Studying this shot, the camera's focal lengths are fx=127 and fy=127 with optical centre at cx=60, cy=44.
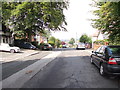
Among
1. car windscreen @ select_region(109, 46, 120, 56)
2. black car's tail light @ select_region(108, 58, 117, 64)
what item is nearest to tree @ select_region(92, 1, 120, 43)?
car windscreen @ select_region(109, 46, 120, 56)

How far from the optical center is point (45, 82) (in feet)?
17.0

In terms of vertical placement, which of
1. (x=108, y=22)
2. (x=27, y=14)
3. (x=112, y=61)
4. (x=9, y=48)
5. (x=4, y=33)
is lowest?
(x=112, y=61)

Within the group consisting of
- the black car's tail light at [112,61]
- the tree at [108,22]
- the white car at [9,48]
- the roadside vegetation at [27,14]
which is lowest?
the black car's tail light at [112,61]

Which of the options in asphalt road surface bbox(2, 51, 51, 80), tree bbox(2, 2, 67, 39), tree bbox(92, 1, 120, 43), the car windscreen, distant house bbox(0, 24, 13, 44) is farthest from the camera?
distant house bbox(0, 24, 13, 44)

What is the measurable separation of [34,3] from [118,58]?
19395mm

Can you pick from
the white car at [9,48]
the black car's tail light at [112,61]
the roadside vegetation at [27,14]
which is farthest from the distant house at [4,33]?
the black car's tail light at [112,61]

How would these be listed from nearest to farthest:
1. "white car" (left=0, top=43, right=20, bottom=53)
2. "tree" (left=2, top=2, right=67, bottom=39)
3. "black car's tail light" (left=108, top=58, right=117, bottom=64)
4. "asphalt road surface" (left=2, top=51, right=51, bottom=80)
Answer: "black car's tail light" (left=108, top=58, right=117, bottom=64), "asphalt road surface" (left=2, top=51, right=51, bottom=80), "white car" (left=0, top=43, right=20, bottom=53), "tree" (left=2, top=2, right=67, bottom=39)

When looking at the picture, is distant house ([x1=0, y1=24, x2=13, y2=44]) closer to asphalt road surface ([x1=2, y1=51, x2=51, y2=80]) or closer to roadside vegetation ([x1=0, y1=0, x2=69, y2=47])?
roadside vegetation ([x1=0, y1=0, x2=69, y2=47])

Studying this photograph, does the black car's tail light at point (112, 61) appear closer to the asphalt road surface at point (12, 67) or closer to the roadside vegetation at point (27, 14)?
the asphalt road surface at point (12, 67)

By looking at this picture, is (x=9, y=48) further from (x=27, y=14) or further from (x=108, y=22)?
(x=108, y=22)

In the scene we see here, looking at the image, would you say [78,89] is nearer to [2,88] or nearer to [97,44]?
[2,88]

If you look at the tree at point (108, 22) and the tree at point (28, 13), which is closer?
the tree at point (108, 22)

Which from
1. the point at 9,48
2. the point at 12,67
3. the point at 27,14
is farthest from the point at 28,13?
the point at 12,67

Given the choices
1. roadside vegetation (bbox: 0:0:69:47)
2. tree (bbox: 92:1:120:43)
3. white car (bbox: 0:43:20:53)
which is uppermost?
roadside vegetation (bbox: 0:0:69:47)
